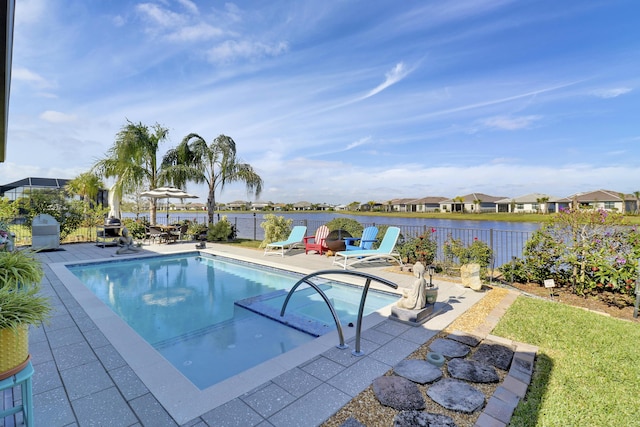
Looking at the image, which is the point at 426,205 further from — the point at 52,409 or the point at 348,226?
the point at 52,409

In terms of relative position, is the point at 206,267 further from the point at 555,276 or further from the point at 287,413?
the point at 555,276

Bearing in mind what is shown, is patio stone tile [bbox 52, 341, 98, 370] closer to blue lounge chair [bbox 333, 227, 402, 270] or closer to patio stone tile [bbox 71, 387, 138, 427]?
patio stone tile [bbox 71, 387, 138, 427]

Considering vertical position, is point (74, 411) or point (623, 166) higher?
point (623, 166)

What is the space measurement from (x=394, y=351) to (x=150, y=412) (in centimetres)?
235

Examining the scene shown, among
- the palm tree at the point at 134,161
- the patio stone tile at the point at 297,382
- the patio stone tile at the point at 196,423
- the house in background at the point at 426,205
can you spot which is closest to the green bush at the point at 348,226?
the patio stone tile at the point at 297,382

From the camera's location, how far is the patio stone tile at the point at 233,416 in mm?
2123

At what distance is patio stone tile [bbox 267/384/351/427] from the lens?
2.16m

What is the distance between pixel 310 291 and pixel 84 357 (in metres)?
3.91

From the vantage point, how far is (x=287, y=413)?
2.24 metres

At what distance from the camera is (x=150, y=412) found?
2.22 m

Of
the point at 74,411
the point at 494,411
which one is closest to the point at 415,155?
the point at 494,411

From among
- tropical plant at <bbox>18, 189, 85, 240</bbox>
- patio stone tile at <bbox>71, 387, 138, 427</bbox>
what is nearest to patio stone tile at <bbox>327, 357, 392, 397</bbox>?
patio stone tile at <bbox>71, 387, 138, 427</bbox>

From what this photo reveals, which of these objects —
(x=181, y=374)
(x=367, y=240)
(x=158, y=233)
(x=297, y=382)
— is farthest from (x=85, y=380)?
(x=158, y=233)

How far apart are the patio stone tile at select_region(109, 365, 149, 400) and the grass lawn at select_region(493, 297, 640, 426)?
114 inches
